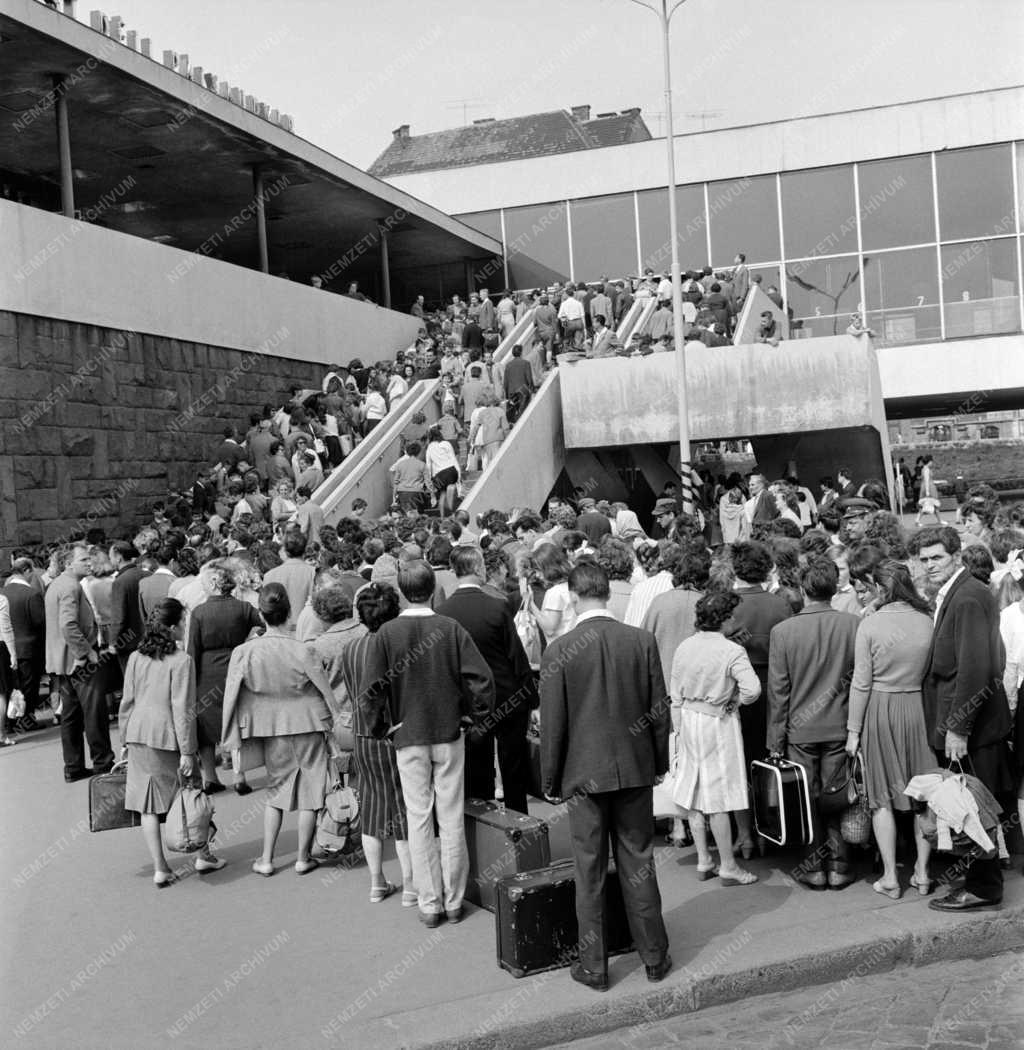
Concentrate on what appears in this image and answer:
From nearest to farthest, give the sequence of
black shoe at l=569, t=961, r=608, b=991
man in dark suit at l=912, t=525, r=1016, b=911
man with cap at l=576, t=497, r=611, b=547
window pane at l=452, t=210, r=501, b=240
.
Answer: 1. black shoe at l=569, t=961, r=608, b=991
2. man in dark suit at l=912, t=525, r=1016, b=911
3. man with cap at l=576, t=497, r=611, b=547
4. window pane at l=452, t=210, r=501, b=240

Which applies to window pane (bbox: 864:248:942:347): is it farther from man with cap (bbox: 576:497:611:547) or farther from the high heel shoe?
the high heel shoe

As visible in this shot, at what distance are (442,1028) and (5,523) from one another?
12.1m

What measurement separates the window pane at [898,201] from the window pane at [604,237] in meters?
6.12

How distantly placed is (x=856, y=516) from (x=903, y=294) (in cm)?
2309

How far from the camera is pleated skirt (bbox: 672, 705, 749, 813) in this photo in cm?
657

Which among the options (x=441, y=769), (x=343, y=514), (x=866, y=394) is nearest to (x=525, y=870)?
(x=441, y=769)

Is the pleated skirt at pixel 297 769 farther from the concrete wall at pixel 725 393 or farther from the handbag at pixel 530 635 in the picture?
the concrete wall at pixel 725 393

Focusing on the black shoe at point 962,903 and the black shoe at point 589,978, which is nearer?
the black shoe at point 589,978

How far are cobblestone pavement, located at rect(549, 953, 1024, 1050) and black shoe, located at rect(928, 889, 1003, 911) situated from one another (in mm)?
383

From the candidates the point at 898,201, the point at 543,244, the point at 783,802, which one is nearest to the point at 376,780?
the point at 783,802

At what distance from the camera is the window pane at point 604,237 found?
34062 mm

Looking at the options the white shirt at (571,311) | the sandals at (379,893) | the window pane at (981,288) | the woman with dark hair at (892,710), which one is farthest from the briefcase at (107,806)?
the window pane at (981,288)

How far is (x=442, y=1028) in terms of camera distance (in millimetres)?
5090

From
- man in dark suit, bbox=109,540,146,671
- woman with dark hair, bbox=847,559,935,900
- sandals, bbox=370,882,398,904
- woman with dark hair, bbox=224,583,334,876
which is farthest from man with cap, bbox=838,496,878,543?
man in dark suit, bbox=109,540,146,671
